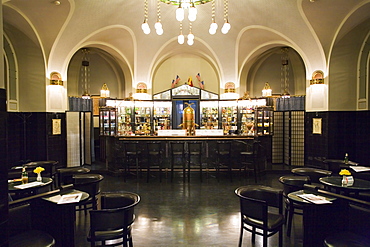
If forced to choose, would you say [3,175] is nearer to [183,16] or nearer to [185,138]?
[183,16]

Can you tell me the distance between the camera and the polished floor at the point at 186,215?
4.05m

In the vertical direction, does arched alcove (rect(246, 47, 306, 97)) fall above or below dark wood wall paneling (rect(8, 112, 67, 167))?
above

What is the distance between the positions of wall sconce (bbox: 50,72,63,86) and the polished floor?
150 inches

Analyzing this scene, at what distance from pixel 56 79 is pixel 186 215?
6.49 meters

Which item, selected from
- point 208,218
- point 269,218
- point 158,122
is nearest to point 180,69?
point 158,122

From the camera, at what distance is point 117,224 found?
304 centimetres

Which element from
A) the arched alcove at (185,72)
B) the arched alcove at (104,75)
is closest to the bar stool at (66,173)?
the arched alcove at (104,75)

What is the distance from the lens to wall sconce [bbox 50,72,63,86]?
861cm

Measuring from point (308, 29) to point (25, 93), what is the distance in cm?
919

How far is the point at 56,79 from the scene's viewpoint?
8695 millimetres

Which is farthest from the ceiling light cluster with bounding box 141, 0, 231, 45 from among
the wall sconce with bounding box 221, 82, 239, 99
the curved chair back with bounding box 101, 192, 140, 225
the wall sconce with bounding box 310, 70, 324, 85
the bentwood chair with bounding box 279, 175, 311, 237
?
the curved chair back with bounding box 101, 192, 140, 225

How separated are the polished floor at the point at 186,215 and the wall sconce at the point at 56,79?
3.81m

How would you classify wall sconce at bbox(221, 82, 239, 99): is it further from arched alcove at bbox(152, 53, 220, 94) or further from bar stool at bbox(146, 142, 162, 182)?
bar stool at bbox(146, 142, 162, 182)

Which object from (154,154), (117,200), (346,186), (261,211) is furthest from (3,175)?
(154,154)
